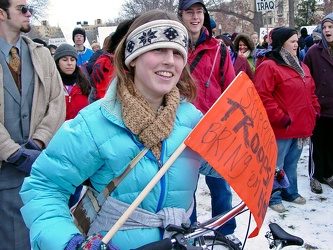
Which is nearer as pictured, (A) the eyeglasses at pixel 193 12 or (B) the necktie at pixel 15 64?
(B) the necktie at pixel 15 64

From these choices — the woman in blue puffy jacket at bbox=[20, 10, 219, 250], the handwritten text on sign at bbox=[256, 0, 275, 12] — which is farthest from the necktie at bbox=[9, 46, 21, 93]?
the handwritten text on sign at bbox=[256, 0, 275, 12]

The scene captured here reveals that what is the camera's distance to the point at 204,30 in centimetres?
362

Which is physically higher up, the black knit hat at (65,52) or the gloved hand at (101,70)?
the black knit hat at (65,52)

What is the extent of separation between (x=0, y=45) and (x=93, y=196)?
170 cm

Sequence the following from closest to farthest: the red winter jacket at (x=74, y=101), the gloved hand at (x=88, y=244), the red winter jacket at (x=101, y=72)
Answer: the gloved hand at (x=88, y=244)
the red winter jacket at (x=101, y=72)
the red winter jacket at (x=74, y=101)

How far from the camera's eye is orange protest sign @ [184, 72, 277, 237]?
1.60 metres

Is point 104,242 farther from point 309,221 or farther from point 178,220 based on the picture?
point 309,221

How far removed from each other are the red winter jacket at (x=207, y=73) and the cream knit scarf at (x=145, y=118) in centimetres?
174

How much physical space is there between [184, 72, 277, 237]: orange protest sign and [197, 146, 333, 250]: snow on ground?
2222 millimetres

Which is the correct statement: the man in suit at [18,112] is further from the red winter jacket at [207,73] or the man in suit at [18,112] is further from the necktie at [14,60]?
the red winter jacket at [207,73]

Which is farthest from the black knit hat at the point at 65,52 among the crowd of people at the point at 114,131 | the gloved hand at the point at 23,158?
the gloved hand at the point at 23,158

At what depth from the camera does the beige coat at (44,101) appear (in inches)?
116

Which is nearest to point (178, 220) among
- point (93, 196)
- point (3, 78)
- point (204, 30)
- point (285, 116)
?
point (93, 196)

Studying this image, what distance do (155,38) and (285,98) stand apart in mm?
2967
